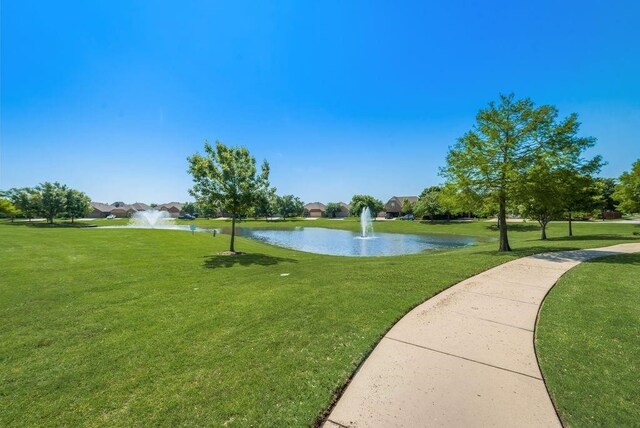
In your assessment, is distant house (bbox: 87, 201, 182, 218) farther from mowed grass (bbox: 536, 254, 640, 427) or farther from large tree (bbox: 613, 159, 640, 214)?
large tree (bbox: 613, 159, 640, 214)

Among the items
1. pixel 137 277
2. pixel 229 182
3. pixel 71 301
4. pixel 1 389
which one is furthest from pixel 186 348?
pixel 229 182

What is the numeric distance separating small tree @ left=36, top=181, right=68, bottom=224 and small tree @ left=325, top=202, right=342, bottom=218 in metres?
78.1

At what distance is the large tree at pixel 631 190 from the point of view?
22.7 metres

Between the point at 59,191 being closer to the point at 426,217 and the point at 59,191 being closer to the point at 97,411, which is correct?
the point at 97,411

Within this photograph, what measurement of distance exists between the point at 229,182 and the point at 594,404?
1619cm

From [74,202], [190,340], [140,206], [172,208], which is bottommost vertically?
[190,340]

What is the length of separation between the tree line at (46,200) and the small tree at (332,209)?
244ft

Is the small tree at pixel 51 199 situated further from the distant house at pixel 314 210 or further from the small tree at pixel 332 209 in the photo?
the distant house at pixel 314 210

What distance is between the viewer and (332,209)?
367 feet

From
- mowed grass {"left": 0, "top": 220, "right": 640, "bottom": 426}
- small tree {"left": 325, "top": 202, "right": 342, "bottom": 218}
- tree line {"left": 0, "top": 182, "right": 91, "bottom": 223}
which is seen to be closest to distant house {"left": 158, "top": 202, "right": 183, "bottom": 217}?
small tree {"left": 325, "top": 202, "right": 342, "bottom": 218}

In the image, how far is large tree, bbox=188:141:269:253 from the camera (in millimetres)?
16438

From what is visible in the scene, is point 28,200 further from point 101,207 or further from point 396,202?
Answer: point 396,202

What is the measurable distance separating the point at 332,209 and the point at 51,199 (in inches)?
3191

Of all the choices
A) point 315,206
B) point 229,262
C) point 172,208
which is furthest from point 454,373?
point 172,208
